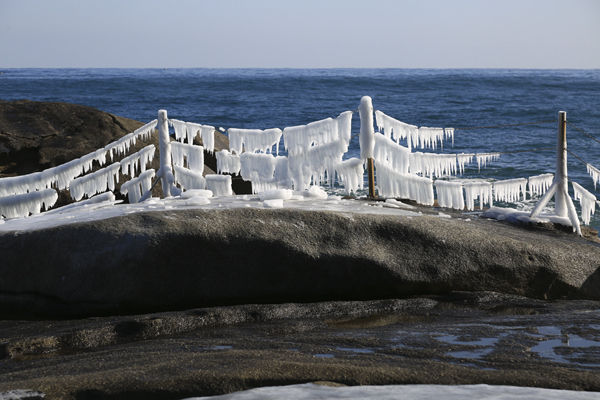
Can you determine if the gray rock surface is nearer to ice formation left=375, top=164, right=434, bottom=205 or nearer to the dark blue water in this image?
ice formation left=375, top=164, right=434, bottom=205

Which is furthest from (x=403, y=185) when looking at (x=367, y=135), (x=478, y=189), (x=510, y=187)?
(x=510, y=187)

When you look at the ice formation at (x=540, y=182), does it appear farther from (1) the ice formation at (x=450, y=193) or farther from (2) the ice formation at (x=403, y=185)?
(2) the ice formation at (x=403, y=185)

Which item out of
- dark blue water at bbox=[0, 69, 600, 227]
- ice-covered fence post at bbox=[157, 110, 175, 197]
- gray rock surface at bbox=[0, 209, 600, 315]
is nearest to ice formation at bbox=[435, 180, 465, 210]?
gray rock surface at bbox=[0, 209, 600, 315]

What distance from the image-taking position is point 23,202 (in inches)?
364

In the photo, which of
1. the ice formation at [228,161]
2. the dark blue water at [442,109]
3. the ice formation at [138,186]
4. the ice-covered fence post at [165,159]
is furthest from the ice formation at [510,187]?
the dark blue water at [442,109]

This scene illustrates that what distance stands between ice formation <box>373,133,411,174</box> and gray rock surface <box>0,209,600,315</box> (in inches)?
61.8

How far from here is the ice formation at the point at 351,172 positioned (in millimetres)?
9445

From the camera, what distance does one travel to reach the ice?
9453 millimetres

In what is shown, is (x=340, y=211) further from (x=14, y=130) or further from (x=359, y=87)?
(x=359, y=87)

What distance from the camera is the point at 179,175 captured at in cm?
965

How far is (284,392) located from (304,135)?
558 centimetres

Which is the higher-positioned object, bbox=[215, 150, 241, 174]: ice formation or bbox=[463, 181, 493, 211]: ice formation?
bbox=[215, 150, 241, 174]: ice formation

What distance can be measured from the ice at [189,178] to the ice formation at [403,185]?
8.13 feet

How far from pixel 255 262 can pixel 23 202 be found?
386 centimetres
